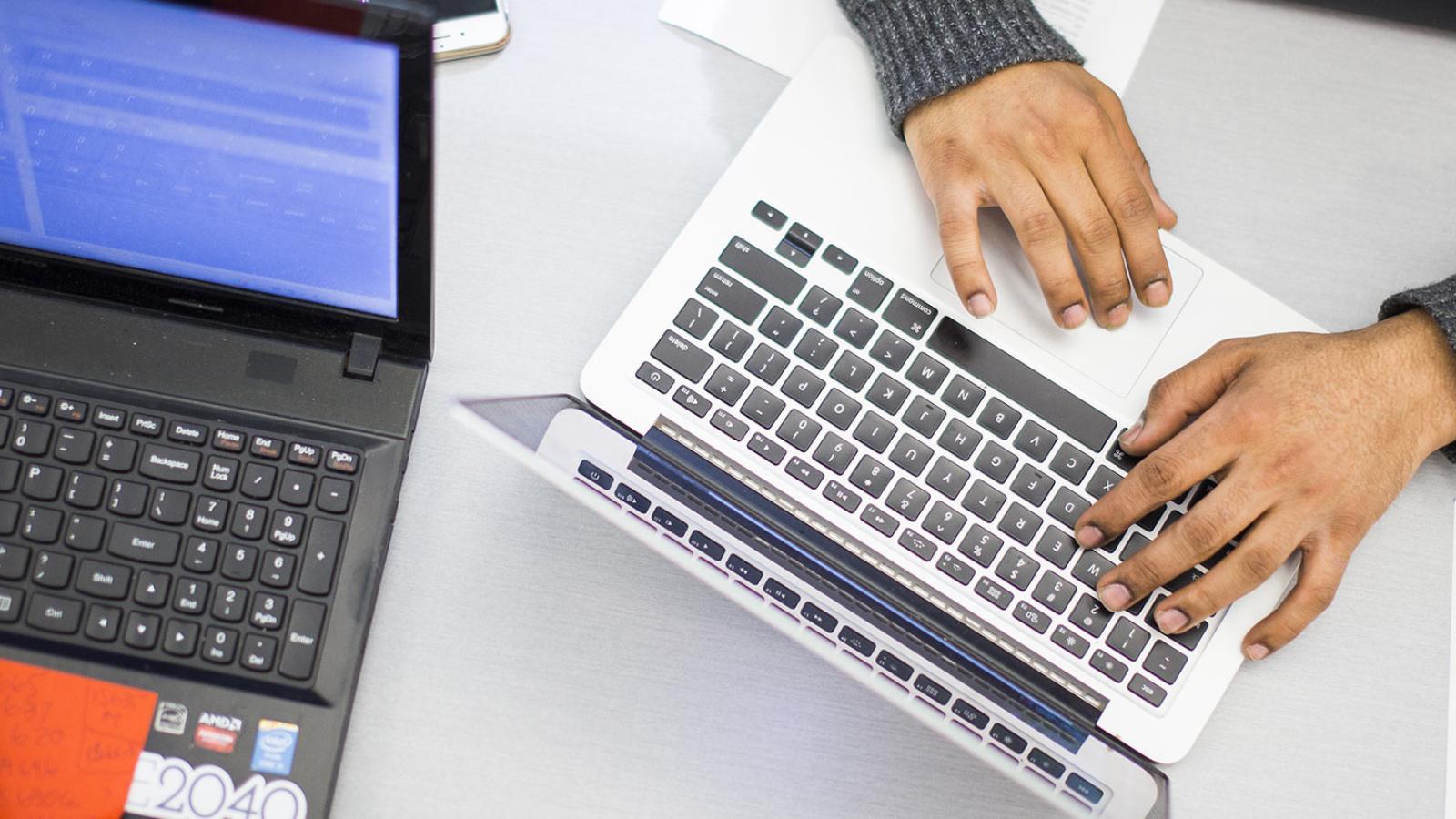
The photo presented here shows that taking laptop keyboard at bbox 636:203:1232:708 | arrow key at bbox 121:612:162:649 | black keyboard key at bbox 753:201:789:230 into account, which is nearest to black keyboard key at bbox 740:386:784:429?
laptop keyboard at bbox 636:203:1232:708

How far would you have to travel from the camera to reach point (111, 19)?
15.8 inches

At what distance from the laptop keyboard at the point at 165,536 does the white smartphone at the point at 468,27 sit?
0.27 metres

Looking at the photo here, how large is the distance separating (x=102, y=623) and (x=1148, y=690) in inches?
20.8

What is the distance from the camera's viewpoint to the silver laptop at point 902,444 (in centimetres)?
51

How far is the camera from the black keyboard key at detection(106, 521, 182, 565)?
506 millimetres

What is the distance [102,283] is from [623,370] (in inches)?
10.8

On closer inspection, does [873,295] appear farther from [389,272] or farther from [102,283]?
[102,283]

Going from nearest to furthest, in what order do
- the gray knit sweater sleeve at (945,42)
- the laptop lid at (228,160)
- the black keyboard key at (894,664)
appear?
the laptop lid at (228,160) < the black keyboard key at (894,664) < the gray knit sweater sleeve at (945,42)

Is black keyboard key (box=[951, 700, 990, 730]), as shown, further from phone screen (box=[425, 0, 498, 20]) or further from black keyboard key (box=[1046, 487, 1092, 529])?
phone screen (box=[425, 0, 498, 20])

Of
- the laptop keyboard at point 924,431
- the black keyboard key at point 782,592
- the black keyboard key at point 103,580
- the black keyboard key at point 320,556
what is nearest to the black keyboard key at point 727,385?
the laptop keyboard at point 924,431

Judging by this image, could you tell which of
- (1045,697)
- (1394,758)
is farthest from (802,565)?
(1394,758)

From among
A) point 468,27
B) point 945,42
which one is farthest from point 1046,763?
point 468,27

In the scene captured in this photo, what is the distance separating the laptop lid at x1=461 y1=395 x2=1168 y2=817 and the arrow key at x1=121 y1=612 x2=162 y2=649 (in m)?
0.20

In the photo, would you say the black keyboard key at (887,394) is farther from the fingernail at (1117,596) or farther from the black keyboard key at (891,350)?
the fingernail at (1117,596)
